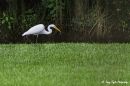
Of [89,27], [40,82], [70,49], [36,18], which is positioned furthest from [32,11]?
[40,82]

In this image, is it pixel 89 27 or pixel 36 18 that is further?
pixel 36 18

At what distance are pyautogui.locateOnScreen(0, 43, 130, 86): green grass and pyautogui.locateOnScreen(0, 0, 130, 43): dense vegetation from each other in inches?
176

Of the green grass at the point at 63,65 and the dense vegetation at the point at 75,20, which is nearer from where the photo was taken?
the green grass at the point at 63,65

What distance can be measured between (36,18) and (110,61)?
9287mm

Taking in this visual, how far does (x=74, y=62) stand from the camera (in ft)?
37.2

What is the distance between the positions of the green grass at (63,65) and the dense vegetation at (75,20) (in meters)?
4.46

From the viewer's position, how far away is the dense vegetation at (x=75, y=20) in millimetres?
18859

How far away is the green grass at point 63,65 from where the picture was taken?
9320mm

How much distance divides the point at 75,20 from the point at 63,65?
8.47 m

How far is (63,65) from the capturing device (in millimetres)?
10930

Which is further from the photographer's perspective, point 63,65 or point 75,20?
point 75,20

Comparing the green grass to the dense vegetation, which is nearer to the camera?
the green grass

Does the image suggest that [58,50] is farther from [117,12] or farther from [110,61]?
[117,12]

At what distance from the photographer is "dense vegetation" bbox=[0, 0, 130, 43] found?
61.9 ft
